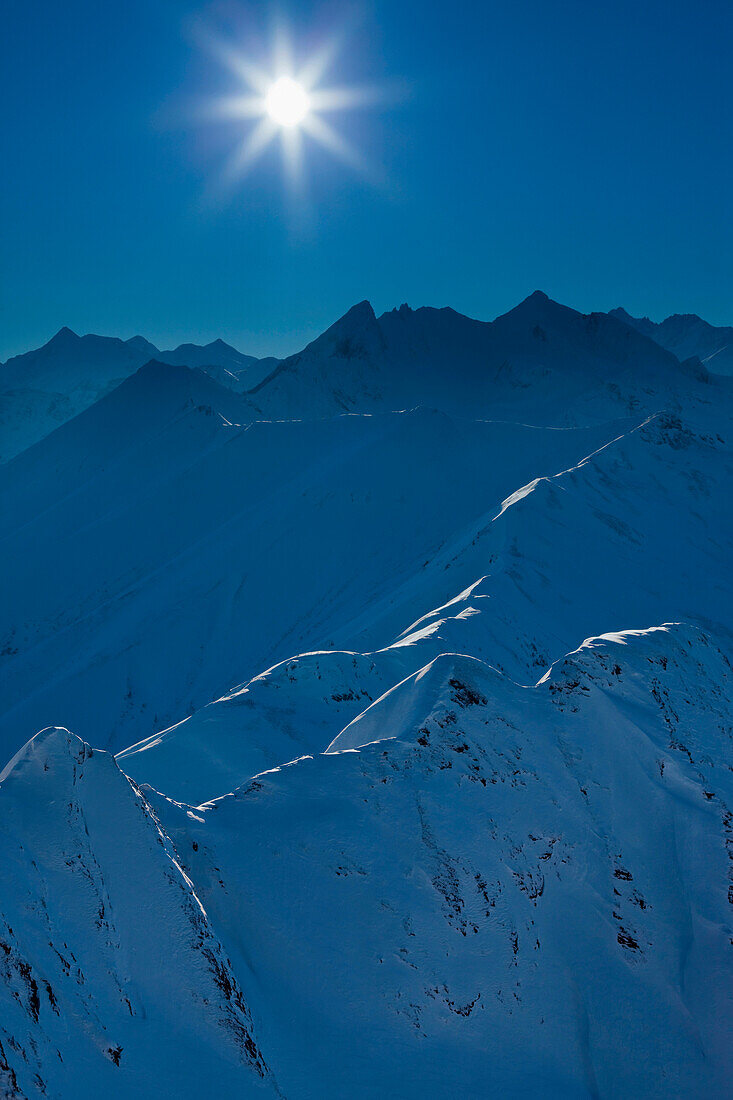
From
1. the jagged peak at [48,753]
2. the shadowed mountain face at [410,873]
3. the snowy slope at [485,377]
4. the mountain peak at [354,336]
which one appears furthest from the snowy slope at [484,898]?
the mountain peak at [354,336]

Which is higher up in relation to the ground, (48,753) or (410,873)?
(48,753)

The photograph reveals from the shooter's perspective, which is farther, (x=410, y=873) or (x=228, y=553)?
(x=228, y=553)

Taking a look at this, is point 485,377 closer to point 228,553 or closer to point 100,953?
point 228,553

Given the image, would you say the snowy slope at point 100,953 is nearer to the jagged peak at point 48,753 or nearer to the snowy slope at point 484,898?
the jagged peak at point 48,753

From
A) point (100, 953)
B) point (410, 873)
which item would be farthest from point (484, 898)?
point (100, 953)

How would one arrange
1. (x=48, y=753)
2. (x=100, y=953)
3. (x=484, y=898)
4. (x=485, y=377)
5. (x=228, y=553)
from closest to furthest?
(x=100, y=953)
(x=48, y=753)
(x=484, y=898)
(x=228, y=553)
(x=485, y=377)

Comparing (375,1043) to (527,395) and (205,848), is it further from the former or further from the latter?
(527,395)

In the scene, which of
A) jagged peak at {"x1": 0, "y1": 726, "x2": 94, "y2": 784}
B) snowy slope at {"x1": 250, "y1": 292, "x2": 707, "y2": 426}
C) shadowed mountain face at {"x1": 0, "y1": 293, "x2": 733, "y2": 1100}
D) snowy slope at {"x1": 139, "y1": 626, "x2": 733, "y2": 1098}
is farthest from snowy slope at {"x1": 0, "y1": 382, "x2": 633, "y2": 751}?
snowy slope at {"x1": 250, "y1": 292, "x2": 707, "y2": 426}

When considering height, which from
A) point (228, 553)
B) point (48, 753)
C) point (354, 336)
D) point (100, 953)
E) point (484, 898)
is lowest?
point (484, 898)

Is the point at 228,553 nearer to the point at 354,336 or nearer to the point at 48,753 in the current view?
the point at 48,753

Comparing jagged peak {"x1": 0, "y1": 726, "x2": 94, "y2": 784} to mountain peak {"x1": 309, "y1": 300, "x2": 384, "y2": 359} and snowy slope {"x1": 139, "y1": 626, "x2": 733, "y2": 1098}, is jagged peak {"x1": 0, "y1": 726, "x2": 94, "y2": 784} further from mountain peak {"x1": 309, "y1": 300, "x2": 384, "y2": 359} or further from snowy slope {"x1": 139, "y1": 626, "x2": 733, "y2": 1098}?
mountain peak {"x1": 309, "y1": 300, "x2": 384, "y2": 359}

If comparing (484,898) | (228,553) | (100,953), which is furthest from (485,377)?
(100,953)

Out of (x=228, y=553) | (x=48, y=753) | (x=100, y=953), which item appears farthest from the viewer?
(x=228, y=553)
